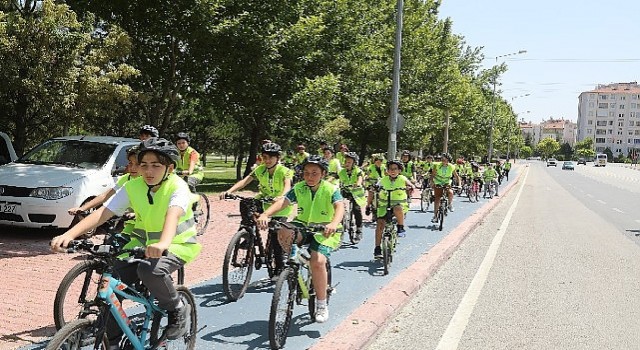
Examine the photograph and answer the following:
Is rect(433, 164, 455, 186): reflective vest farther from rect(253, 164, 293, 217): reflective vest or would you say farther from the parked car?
the parked car

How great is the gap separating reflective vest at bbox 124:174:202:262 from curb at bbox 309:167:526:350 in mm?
1679

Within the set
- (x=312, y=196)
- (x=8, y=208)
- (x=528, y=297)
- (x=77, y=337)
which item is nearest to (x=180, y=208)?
(x=77, y=337)

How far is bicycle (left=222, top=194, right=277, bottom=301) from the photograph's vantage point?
6.74 metres

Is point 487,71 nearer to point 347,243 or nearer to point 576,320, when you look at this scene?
point 347,243

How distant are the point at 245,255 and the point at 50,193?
3.97 meters

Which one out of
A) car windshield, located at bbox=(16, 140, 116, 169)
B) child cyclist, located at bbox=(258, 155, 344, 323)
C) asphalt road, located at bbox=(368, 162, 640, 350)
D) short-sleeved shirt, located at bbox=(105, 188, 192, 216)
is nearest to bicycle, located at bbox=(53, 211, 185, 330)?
short-sleeved shirt, located at bbox=(105, 188, 192, 216)

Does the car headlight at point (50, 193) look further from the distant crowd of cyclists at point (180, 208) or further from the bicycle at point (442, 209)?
the bicycle at point (442, 209)

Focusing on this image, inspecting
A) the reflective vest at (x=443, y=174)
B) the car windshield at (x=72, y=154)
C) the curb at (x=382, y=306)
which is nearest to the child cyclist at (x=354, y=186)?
the curb at (x=382, y=306)

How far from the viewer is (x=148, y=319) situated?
4004mm

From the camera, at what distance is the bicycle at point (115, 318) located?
3428 millimetres

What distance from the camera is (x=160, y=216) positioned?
4027mm

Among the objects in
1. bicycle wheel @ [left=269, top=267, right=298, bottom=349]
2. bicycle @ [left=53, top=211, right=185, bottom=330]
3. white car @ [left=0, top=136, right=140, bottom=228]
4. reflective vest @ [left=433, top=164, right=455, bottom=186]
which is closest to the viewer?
bicycle @ [left=53, top=211, right=185, bottom=330]

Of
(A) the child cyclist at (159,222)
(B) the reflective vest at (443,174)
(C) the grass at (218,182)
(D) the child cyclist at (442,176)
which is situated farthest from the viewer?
(C) the grass at (218,182)

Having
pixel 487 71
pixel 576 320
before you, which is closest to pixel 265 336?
pixel 576 320
